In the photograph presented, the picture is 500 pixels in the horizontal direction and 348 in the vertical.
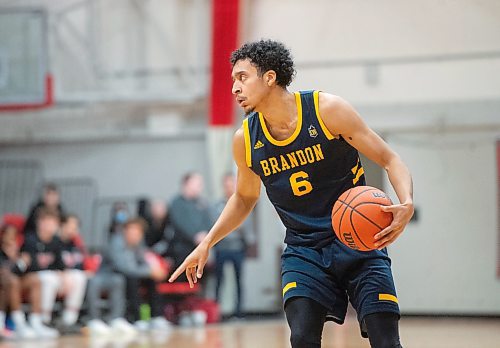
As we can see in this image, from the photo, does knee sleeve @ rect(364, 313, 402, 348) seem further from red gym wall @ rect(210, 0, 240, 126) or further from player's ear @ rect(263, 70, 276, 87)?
red gym wall @ rect(210, 0, 240, 126)

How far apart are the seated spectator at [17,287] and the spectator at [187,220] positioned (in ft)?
6.73

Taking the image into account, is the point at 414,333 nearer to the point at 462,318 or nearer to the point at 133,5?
the point at 462,318

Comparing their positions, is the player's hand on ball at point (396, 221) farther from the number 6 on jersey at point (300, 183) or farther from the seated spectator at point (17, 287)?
the seated spectator at point (17, 287)

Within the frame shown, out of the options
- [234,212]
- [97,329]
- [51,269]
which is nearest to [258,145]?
[234,212]

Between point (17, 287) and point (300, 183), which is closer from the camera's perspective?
point (300, 183)

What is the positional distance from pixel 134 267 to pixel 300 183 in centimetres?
784

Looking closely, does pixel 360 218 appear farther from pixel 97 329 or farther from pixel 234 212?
pixel 97 329

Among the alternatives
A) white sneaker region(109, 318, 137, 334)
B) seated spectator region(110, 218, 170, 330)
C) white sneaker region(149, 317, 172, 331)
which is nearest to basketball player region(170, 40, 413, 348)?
white sneaker region(109, 318, 137, 334)

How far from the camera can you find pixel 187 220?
12516mm

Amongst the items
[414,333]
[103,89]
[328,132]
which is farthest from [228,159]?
[328,132]

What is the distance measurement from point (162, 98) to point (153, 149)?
0.95m

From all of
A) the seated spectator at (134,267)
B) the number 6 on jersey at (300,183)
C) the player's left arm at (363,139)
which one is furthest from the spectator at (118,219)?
the player's left arm at (363,139)

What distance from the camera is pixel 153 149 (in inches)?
588

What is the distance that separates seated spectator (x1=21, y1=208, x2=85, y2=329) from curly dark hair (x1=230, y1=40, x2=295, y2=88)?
7.53m
